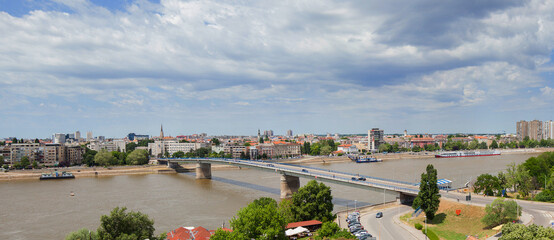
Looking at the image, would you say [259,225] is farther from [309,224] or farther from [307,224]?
[309,224]

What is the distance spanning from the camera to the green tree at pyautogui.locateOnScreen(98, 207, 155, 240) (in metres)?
19.4

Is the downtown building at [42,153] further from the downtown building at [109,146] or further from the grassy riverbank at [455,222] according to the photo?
the grassy riverbank at [455,222]

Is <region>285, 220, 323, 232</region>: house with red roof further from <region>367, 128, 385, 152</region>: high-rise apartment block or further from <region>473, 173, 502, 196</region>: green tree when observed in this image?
<region>367, 128, 385, 152</region>: high-rise apartment block

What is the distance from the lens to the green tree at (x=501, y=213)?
20686 mm

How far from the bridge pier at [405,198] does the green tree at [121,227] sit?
62.7 ft

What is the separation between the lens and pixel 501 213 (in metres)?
20.9

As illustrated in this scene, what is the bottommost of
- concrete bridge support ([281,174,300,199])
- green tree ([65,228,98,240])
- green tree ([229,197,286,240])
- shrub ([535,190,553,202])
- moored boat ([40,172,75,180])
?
moored boat ([40,172,75,180])

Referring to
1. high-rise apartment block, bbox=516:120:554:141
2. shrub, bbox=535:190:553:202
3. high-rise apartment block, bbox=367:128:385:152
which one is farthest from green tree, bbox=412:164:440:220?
high-rise apartment block, bbox=516:120:554:141

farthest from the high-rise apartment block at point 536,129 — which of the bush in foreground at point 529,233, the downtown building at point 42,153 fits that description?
the downtown building at point 42,153

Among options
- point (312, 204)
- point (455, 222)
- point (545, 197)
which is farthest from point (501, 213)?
point (312, 204)

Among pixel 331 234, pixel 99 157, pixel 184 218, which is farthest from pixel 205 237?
A: pixel 99 157

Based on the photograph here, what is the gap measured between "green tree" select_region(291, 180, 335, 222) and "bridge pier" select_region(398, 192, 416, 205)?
725 cm

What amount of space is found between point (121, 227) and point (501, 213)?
21224 mm

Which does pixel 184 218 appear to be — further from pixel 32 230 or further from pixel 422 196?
pixel 422 196
